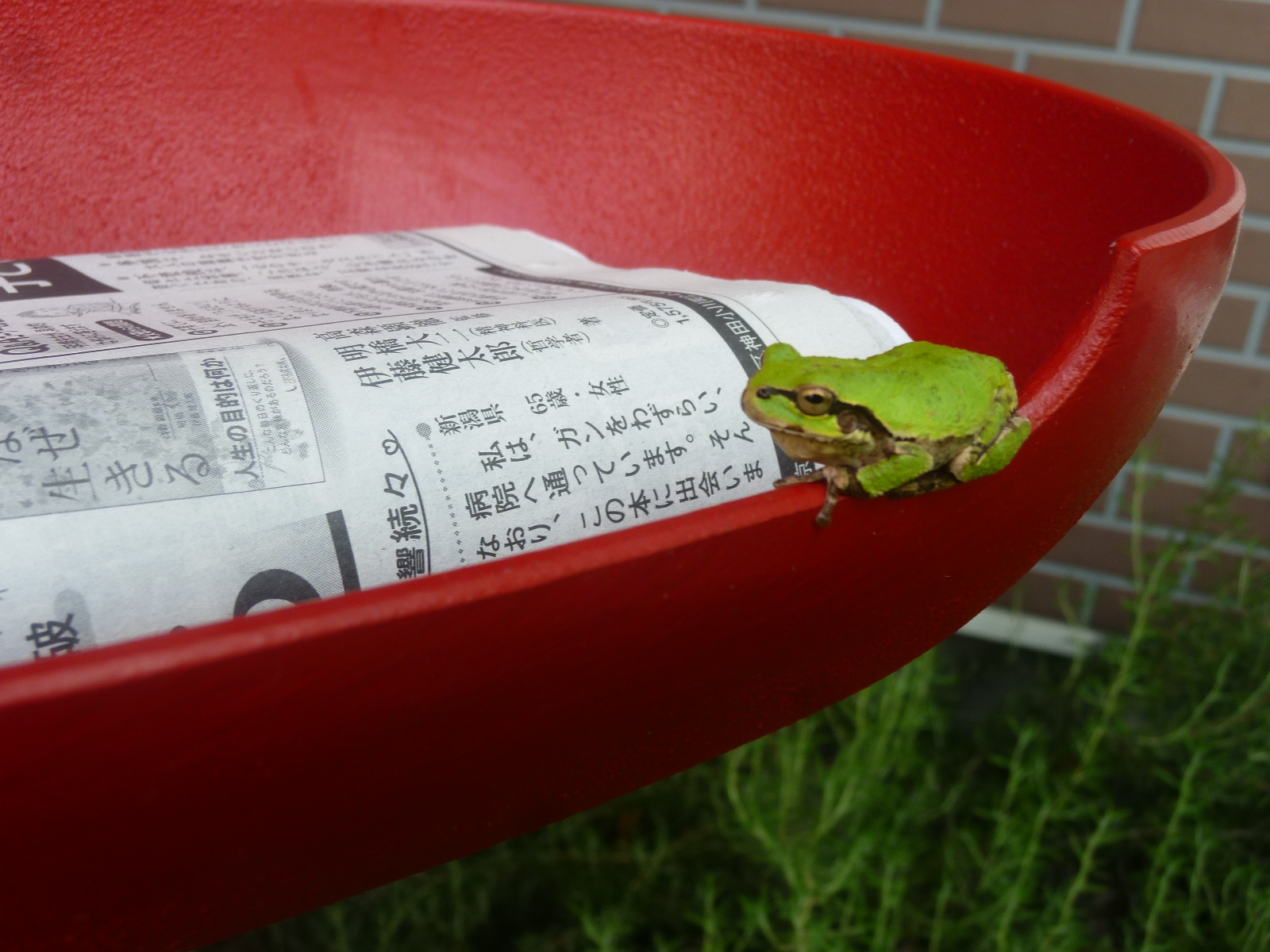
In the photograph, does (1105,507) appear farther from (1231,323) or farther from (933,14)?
(933,14)

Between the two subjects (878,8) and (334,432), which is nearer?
(334,432)

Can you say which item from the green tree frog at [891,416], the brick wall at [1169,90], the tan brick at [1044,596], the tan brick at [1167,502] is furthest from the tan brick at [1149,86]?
the green tree frog at [891,416]

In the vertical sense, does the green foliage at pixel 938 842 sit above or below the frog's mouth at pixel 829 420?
below

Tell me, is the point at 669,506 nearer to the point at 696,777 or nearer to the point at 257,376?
the point at 257,376

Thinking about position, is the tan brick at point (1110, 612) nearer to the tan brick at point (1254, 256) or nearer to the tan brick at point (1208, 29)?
the tan brick at point (1254, 256)

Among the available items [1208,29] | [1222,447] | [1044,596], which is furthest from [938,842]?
[1208,29]
